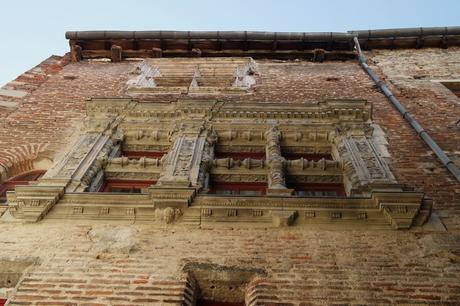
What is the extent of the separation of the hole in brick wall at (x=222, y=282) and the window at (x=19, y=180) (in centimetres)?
364

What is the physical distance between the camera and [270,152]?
264 inches

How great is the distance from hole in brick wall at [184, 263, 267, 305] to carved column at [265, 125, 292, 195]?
1471mm

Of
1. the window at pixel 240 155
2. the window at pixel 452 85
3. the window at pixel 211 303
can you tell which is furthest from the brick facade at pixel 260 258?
the window at pixel 452 85

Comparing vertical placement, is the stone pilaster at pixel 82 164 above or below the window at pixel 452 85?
below

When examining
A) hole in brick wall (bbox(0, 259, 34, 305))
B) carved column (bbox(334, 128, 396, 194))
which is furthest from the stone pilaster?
carved column (bbox(334, 128, 396, 194))

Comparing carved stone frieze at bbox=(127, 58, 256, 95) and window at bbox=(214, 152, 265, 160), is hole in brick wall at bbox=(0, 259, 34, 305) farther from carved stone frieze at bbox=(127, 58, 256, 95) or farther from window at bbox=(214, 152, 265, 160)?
carved stone frieze at bbox=(127, 58, 256, 95)

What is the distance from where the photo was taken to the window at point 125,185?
6.28m

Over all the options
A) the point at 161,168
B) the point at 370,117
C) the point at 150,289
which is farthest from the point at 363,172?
the point at 150,289

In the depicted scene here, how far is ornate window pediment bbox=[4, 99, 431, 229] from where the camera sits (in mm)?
5074

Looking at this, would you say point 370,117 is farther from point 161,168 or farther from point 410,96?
point 161,168

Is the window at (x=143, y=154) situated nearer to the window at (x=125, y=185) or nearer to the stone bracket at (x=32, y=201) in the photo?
the window at (x=125, y=185)

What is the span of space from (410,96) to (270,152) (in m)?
4.22

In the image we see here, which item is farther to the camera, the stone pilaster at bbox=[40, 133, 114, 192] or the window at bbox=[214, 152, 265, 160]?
the window at bbox=[214, 152, 265, 160]

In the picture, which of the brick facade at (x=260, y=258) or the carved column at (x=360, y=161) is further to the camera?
the carved column at (x=360, y=161)
